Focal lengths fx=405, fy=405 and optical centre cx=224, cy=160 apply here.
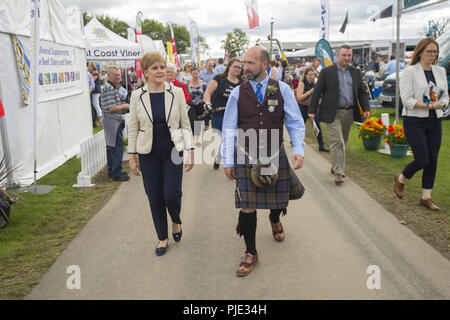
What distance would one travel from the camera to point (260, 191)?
365 centimetres

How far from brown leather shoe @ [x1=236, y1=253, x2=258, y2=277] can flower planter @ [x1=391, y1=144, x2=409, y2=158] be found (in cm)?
529

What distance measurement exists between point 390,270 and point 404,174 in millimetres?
2150

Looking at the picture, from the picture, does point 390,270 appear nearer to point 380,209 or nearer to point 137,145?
point 380,209

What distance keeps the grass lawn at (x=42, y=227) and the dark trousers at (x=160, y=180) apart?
3.73 ft

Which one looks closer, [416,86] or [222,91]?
[416,86]

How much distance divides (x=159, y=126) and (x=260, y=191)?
3.87ft

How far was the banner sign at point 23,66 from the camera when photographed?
6.71 meters

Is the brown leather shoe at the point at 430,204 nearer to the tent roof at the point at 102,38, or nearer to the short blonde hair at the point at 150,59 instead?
the short blonde hair at the point at 150,59

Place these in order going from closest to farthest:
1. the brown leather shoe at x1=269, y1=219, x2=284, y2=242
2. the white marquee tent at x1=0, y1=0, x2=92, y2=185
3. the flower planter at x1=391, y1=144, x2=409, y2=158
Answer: the brown leather shoe at x1=269, y1=219, x2=284, y2=242 → the white marquee tent at x1=0, y1=0, x2=92, y2=185 → the flower planter at x1=391, y1=144, x2=409, y2=158

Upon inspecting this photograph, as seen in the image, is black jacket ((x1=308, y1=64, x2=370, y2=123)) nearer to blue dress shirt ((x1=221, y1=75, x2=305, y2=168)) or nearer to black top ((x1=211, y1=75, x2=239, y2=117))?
black top ((x1=211, y1=75, x2=239, y2=117))

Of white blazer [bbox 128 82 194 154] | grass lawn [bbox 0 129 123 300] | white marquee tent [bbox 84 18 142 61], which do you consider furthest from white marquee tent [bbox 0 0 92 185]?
white blazer [bbox 128 82 194 154]

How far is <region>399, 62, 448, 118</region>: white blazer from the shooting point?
195 inches

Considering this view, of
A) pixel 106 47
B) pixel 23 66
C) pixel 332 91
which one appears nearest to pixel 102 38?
pixel 106 47

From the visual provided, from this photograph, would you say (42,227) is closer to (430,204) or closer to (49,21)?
(430,204)
